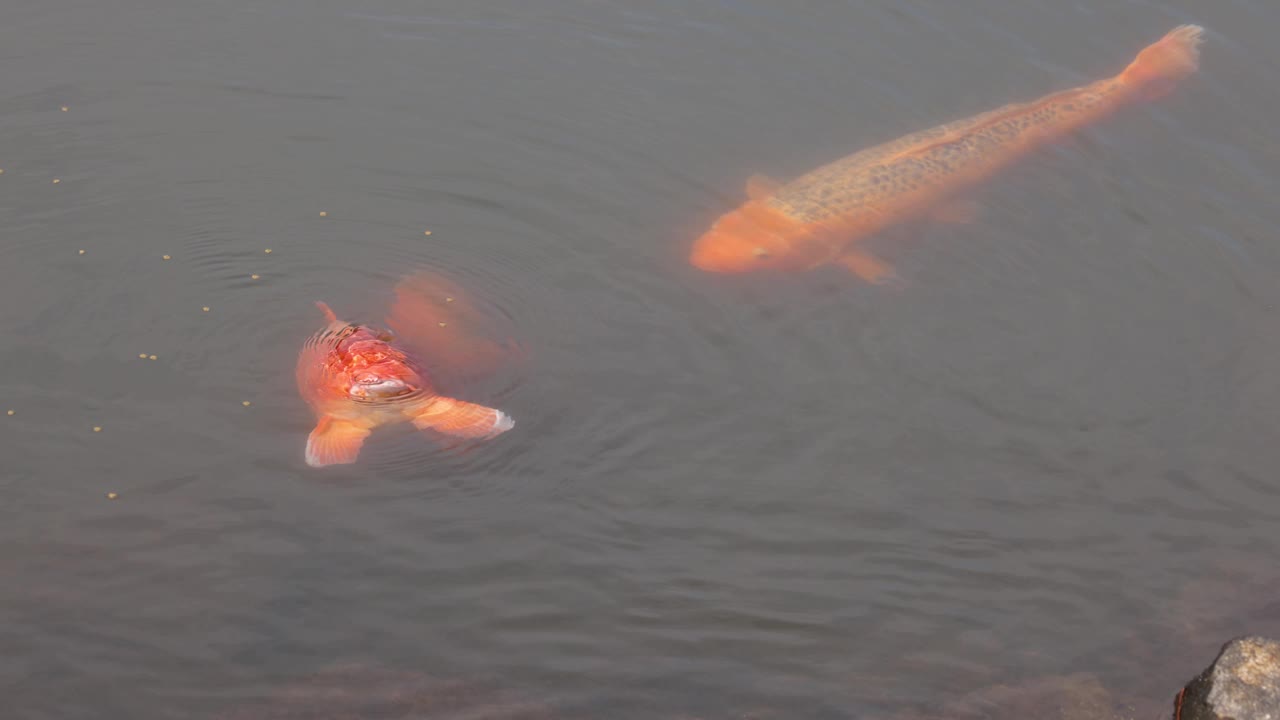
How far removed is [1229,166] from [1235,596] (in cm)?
410

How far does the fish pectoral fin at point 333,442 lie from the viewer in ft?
18.8

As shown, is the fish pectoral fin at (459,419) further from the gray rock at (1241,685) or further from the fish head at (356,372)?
the gray rock at (1241,685)

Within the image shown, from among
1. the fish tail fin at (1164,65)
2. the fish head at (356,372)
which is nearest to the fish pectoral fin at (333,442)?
the fish head at (356,372)

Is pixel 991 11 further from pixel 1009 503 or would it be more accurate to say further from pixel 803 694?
pixel 803 694

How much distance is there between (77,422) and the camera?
5934 mm

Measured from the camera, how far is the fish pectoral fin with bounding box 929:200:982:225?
8.06 meters

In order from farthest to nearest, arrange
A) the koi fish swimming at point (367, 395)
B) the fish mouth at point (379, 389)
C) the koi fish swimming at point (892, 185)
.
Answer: the koi fish swimming at point (892, 185) < the fish mouth at point (379, 389) < the koi fish swimming at point (367, 395)

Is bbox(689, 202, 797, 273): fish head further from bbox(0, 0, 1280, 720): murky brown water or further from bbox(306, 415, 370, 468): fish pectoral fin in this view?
bbox(306, 415, 370, 468): fish pectoral fin

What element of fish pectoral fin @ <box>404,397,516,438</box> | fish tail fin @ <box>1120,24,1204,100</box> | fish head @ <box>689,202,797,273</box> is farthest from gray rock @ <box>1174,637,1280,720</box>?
fish tail fin @ <box>1120,24,1204,100</box>

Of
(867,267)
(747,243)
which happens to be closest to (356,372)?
(747,243)

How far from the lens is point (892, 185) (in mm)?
8281

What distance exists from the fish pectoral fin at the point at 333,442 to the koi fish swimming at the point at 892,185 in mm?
2617

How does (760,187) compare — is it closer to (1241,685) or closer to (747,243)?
(747,243)

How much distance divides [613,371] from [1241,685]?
3.46 metres
